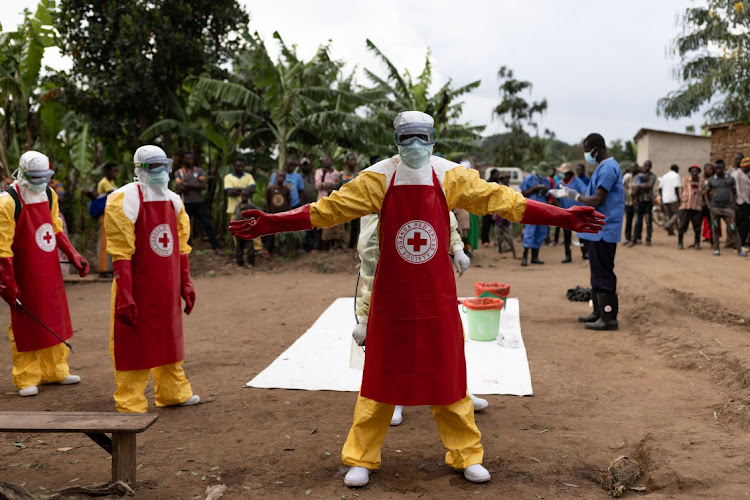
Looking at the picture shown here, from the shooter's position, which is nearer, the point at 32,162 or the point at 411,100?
the point at 32,162

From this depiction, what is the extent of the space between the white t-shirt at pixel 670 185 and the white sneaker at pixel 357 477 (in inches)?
550

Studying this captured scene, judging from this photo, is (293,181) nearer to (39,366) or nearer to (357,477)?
(39,366)

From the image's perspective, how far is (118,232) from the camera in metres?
4.69

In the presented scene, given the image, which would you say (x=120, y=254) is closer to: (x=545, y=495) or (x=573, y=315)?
(x=545, y=495)

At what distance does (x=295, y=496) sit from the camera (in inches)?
141

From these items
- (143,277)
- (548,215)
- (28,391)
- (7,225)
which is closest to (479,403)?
(548,215)

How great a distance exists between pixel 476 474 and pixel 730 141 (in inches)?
767

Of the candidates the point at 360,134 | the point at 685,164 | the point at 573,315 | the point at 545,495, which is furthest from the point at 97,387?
the point at 685,164

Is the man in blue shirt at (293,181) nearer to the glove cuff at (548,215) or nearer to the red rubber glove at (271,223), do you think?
the red rubber glove at (271,223)

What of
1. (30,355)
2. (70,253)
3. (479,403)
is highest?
(70,253)

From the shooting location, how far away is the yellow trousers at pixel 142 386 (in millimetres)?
4863

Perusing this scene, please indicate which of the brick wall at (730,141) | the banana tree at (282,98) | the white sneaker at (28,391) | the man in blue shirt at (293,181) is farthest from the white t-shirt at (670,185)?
the white sneaker at (28,391)

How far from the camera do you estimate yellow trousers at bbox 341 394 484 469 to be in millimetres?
3750

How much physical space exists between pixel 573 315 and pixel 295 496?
565 centimetres
